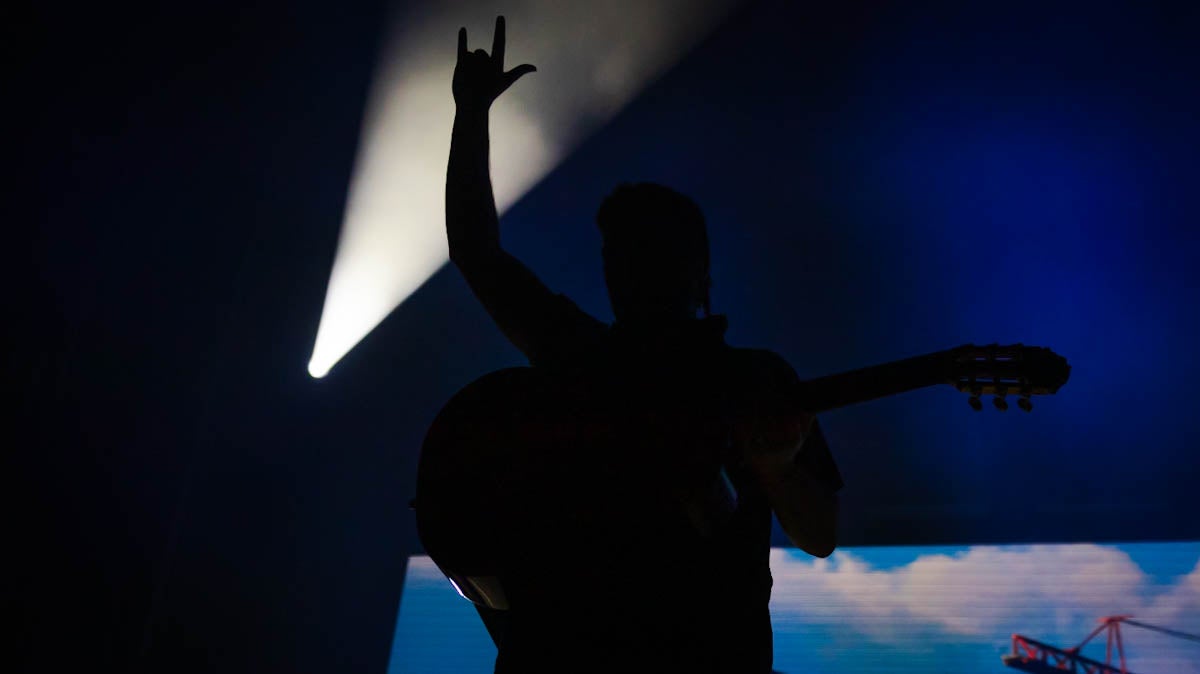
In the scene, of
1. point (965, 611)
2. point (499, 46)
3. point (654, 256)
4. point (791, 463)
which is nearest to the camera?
point (791, 463)

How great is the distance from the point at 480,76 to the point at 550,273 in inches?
90.0

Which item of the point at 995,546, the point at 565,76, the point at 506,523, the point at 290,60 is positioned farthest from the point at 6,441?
the point at 995,546

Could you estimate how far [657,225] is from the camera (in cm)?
95

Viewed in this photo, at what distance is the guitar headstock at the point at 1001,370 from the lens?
111 centimetres

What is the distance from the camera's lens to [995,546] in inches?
108

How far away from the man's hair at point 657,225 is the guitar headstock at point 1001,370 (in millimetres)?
450

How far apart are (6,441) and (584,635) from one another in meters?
3.01

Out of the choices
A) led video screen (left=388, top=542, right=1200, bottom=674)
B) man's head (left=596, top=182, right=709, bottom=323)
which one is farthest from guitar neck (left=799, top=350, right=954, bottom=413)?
led video screen (left=388, top=542, right=1200, bottom=674)

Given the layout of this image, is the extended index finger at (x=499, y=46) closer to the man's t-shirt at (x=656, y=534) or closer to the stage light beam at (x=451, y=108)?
the man's t-shirt at (x=656, y=534)

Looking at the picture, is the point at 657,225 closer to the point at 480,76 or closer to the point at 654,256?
the point at 654,256

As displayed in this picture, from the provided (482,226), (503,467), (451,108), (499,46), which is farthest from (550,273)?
(503,467)

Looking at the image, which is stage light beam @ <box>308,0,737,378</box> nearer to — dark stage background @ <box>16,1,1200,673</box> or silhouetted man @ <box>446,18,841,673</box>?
dark stage background @ <box>16,1,1200,673</box>

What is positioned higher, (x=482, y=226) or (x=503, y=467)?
(x=482, y=226)

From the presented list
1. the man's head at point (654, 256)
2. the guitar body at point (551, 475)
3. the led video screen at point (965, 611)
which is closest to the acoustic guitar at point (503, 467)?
the guitar body at point (551, 475)
